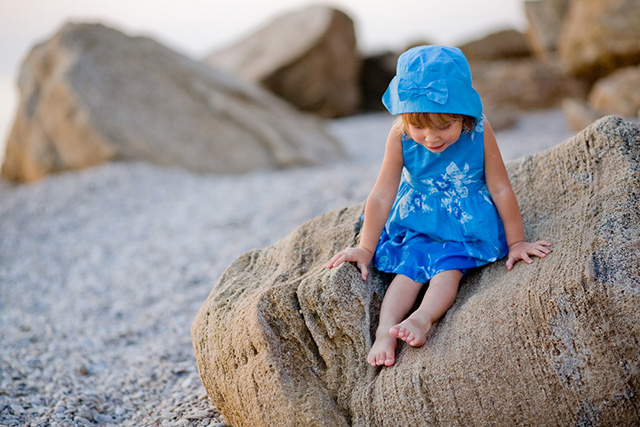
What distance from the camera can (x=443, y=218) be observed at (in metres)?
2.59

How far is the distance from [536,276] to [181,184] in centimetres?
592

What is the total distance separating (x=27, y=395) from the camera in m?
3.25

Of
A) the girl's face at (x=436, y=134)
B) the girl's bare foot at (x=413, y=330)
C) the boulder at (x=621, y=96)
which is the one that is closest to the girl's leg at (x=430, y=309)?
the girl's bare foot at (x=413, y=330)

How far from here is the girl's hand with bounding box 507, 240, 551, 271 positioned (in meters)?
2.29

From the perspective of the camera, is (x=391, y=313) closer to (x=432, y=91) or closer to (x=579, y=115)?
(x=432, y=91)

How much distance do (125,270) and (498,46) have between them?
13.0m

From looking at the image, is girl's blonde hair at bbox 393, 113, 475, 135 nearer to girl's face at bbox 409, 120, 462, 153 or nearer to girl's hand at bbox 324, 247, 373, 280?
girl's face at bbox 409, 120, 462, 153

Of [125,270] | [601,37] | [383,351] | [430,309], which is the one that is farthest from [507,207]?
[601,37]

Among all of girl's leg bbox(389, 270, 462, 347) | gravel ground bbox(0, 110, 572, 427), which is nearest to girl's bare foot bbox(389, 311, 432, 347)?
girl's leg bbox(389, 270, 462, 347)

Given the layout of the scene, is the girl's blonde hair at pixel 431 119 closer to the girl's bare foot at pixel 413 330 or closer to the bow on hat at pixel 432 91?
the bow on hat at pixel 432 91

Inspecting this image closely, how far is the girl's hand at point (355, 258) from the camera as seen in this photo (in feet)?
8.16

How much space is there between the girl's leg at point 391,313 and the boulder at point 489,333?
0.17 feet

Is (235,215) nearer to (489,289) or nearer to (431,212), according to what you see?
(431,212)

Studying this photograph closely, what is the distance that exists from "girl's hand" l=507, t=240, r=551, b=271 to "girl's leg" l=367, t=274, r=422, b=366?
39cm
